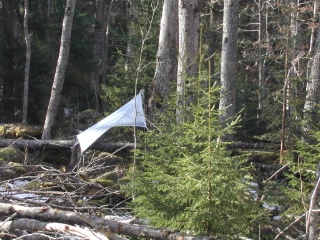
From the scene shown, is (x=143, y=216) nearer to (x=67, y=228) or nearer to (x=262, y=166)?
(x=67, y=228)

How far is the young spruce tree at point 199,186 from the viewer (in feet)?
14.8

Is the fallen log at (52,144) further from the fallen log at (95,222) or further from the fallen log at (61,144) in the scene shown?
the fallen log at (95,222)

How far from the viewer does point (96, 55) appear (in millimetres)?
24078

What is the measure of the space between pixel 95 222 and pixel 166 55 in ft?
23.1

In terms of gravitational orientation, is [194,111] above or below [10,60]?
below

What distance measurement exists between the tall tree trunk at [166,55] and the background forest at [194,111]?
3cm

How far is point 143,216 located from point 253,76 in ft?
79.9

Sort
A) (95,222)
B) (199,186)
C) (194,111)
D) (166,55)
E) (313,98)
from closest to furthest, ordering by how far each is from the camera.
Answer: (199,186) → (95,222) → (194,111) → (313,98) → (166,55)

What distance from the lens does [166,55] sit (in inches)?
450

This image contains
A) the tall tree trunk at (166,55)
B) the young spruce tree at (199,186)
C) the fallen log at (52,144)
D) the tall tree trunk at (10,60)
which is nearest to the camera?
the young spruce tree at (199,186)

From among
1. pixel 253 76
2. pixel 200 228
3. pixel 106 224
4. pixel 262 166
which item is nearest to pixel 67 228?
pixel 106 224

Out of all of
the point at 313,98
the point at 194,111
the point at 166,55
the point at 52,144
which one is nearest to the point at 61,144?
the point at 52,144

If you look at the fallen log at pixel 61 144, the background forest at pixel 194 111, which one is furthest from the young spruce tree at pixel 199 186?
the fallen log at pixel 61 144

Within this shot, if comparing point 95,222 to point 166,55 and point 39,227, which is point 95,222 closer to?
point 39,227
